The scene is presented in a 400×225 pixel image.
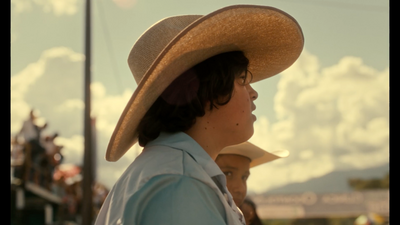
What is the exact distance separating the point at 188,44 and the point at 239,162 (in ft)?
5.13

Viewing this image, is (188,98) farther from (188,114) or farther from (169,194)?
(169,194)

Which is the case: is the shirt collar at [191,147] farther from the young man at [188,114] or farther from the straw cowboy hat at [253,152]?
the straw cowboy hat at [253,152]

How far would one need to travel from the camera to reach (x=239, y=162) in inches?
129

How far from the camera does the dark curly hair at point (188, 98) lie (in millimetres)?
1867

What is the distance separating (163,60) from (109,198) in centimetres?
52

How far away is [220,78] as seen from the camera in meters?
1.93

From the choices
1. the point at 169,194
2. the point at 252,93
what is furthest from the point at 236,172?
the point at 169,194

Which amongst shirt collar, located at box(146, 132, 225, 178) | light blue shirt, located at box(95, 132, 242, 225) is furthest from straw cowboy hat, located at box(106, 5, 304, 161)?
light blue shirt, located at box(95, 132, 242, 225)

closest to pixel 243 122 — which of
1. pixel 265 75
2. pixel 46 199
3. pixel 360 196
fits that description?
pixel 265 75

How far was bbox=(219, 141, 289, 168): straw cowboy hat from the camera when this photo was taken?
10.4 ft

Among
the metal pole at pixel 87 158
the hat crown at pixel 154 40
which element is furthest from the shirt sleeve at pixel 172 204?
the metal pole at pixel 87 158

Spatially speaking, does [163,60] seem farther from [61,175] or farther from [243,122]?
[61,175]
